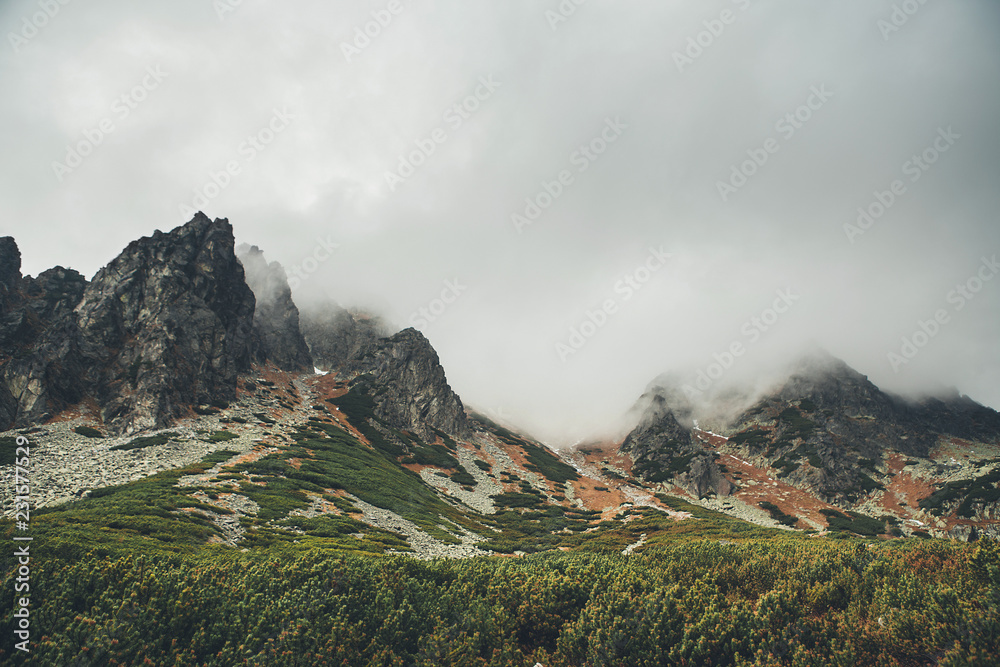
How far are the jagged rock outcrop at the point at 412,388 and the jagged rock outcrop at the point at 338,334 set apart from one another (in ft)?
34.4

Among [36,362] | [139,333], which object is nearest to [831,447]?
[139,333]

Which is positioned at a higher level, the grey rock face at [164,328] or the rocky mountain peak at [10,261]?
the rocky mountain peak at [10,261]

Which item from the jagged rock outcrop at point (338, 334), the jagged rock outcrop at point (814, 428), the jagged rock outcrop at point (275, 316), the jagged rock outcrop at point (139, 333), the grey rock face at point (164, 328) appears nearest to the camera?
the jagged rock outcrop at point (139, 333)

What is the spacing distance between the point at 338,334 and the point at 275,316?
24.0m

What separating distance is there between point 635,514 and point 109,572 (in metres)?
58.9

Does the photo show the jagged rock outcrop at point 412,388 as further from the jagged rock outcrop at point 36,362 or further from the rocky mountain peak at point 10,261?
the rocky mountain peak at point 10,261

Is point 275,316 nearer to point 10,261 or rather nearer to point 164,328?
point 10,261

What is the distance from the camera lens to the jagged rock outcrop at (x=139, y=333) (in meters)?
47.6

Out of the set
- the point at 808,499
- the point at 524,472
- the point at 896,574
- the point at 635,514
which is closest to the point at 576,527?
the point at 635,514

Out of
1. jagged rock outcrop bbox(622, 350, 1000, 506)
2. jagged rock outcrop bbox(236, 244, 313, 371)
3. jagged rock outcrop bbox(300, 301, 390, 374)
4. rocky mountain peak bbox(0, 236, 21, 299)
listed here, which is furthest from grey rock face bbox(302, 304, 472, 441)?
rocky mountain peak bbox(0, 236, 21, 299)

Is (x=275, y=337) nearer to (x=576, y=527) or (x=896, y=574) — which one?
(x=576, y=527)

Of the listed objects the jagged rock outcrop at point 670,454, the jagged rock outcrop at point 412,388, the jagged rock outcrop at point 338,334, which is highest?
the jagged rock outcrop at point 338,334

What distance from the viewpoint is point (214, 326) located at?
234 ft

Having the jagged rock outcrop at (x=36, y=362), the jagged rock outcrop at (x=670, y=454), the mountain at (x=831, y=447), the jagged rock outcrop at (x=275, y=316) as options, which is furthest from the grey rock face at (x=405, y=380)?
the mountain at (x=831, y=447)
